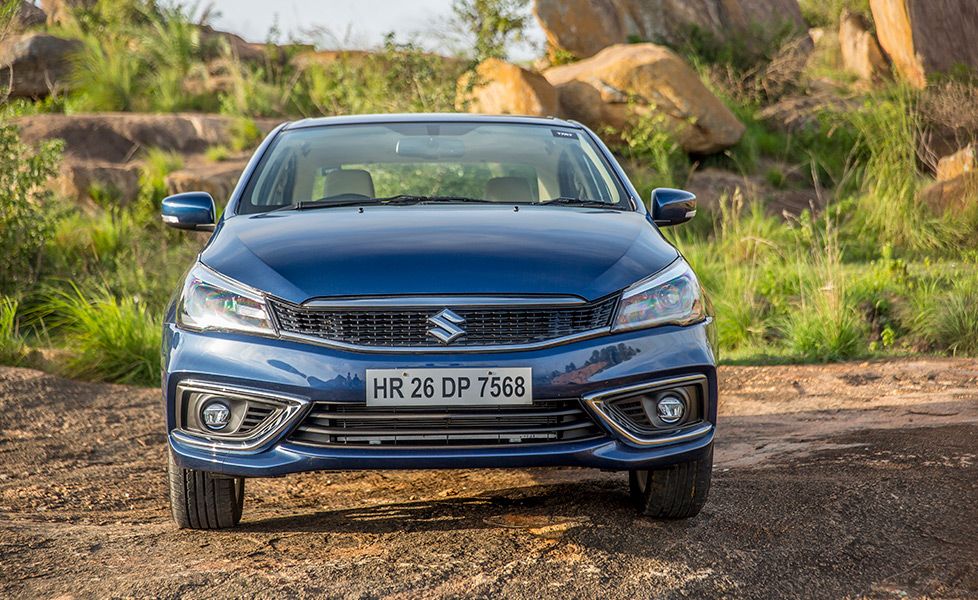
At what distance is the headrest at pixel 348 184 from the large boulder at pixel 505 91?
912cm

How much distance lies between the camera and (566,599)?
11.3 ft

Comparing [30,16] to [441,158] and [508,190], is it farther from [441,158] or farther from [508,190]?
[508,190]

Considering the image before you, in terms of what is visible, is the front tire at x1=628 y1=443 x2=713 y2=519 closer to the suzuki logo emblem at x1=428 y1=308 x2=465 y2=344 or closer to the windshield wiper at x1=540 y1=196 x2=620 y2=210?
the suzuki logo emblem at x1=428 y1=308 x2=465 y2=344

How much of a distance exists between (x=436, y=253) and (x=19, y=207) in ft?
25.0

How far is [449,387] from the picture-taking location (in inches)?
143

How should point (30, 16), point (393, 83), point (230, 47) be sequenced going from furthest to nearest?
point (30, 16)
point (230, 47)
point (393, 83)

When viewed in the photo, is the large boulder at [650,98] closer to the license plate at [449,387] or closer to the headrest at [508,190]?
the headrest at [508,190]

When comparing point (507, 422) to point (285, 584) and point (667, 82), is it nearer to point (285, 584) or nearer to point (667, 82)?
point (285, 584)

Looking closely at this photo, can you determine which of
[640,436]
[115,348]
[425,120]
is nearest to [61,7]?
[115,348]

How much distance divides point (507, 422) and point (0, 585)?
1.56 metres

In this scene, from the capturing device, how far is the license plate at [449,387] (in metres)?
3.61

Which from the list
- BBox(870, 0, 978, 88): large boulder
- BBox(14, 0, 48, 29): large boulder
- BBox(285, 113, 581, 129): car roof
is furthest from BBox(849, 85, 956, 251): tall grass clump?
BBox(14, 0, 48, 29): large boulder

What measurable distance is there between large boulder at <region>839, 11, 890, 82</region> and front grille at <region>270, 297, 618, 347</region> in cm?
1442

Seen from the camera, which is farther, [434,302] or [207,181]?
[207,181]
